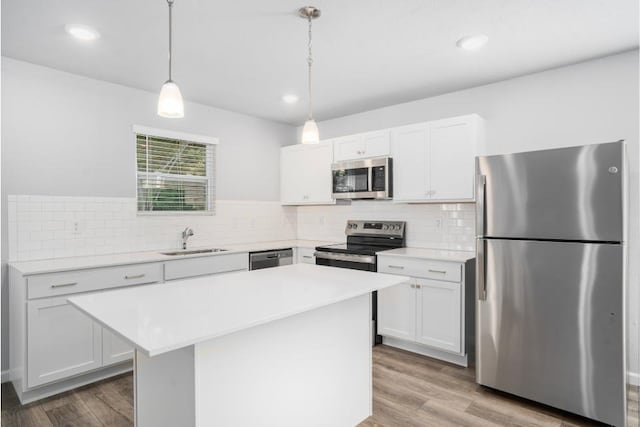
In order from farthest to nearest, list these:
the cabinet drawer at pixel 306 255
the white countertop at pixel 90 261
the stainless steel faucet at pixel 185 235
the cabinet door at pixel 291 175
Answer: the cabinet door at pixel 291 175, the cabinet drawer at pixel 306 255, the stainless steel faucet at pixel 185 235, the white countertop at pixel 90 261

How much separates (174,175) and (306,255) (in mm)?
1686

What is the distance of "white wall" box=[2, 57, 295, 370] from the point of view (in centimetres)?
289

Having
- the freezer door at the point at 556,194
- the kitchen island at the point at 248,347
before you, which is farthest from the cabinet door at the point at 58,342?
the freezer door at the point at 556,194

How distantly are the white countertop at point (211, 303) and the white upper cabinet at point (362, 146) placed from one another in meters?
1.91

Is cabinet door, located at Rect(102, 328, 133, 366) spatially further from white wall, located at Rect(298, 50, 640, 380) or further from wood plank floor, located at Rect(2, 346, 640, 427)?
white wall, located at Rect(298, 50, 640, 380)

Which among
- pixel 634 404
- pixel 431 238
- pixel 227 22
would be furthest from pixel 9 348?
pixel 634 404

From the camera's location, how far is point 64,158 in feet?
10.3

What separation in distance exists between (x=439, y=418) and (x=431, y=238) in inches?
72.2

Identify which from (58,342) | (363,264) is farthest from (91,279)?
(363,264)

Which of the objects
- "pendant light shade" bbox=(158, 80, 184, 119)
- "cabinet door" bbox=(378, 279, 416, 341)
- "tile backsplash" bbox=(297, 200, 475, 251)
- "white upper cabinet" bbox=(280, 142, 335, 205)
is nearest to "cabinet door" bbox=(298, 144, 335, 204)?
"white upper cabinet" bbox=(280, 142, 335, 205)

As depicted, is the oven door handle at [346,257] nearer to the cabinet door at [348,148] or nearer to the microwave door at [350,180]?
the microwave door at [350,180]

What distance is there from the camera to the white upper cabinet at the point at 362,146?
388 cm

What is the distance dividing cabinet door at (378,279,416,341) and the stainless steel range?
0.32 ft

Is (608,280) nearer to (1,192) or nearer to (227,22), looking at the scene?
(227,22)
